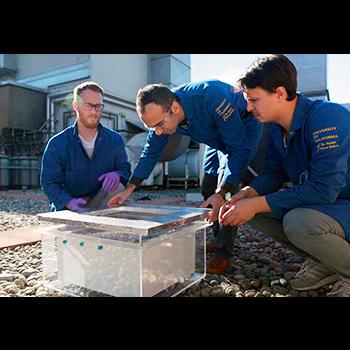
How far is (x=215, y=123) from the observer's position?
6.05ft

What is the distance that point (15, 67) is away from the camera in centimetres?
1020

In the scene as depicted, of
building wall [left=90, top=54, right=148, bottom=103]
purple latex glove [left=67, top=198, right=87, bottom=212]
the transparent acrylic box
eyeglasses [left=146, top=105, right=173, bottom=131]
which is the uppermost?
building wall [left=90, top=54, right=148, bottom=103]

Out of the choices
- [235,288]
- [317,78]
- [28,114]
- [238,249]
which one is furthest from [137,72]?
[235,288]

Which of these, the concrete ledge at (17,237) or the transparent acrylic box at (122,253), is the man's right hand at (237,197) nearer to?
the transparent acrylic box at (122,253)

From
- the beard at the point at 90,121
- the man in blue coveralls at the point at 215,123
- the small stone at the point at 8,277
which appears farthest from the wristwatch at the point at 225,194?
the small stone at the point at 8,277

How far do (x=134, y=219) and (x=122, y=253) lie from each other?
18 cm

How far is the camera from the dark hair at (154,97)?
66.3 inches

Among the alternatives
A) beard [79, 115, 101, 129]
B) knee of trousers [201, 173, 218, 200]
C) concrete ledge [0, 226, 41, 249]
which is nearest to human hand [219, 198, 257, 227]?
knee of trousers [201, 173, 218, 200]

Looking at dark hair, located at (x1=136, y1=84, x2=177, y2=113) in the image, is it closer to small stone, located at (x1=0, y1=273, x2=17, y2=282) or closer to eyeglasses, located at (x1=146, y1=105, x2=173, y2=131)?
eyeglasses, located at (x1=146, y1=105, x2=173, y2=131)

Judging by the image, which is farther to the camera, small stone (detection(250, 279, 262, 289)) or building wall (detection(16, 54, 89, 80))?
building wall (detection(16, 54, 89, 80))

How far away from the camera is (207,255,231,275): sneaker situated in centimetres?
173

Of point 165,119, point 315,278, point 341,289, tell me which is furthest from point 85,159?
point 341,289

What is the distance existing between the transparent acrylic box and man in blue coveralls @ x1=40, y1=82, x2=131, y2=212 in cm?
66

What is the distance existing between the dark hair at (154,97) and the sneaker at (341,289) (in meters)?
1.14
